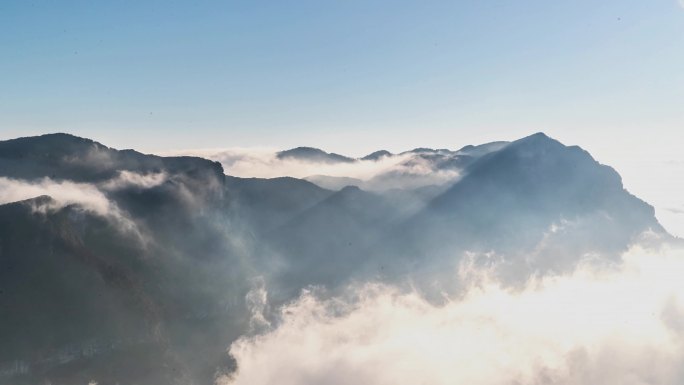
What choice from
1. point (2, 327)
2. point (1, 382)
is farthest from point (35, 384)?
point (2, 327)

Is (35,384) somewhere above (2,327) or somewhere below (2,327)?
below

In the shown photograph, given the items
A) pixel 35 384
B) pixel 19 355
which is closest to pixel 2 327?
pixel 19 355

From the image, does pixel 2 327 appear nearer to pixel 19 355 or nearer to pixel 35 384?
pixel 19 355

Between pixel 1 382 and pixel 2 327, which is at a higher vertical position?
pixel 2 327

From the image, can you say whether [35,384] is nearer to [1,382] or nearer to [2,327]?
[1,382]
